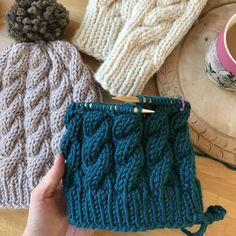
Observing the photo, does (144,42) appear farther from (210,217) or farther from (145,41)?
(210,217)

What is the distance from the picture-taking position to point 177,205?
0.59 meters

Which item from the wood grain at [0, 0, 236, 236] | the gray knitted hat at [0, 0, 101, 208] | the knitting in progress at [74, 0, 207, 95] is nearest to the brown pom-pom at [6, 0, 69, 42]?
the gray knitted hat at [0, 0, 101, 208]

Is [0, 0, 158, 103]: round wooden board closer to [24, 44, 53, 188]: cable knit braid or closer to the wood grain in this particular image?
[24, 44, 53, 188]: cable knit braid

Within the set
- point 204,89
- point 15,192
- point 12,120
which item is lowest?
point 15,192

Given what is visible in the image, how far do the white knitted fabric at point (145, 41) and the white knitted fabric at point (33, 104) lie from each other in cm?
5

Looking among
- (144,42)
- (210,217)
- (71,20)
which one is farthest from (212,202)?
(71,20)

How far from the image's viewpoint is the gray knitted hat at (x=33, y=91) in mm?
709

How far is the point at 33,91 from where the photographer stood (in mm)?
729

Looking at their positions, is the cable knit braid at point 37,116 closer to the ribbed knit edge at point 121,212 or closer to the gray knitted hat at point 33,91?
the gray knitted hat at point 33,91

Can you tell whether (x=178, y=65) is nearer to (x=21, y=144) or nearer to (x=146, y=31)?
(x=146, y=31)

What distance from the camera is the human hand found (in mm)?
604

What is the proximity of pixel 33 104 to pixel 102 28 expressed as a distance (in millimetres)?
204

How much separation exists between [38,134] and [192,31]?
1.21 ft

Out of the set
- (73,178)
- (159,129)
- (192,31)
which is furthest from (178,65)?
(73,178)
